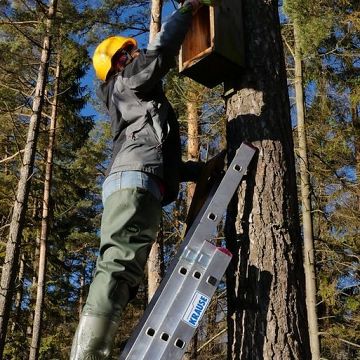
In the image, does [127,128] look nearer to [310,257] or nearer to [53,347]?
[310,257]

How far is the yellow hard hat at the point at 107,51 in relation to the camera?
310cm

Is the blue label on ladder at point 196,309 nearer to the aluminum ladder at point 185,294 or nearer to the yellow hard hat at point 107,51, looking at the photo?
the aluminum ladder at point 185,294

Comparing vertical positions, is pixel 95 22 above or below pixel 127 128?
above

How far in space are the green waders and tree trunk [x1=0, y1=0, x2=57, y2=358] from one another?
22.9 ft

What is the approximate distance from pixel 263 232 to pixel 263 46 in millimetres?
1122

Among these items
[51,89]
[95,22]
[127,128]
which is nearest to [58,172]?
[51,89]

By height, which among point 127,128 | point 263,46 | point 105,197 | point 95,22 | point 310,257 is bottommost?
point 105,197

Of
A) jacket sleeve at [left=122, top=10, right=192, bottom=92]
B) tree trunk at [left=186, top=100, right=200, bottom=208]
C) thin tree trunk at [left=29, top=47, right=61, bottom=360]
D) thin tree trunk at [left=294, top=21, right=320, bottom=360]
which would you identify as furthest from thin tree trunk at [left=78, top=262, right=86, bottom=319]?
jacket sleeve at [left=122, top=10, right=192, bottom=92]

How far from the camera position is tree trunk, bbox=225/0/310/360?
2.49 m

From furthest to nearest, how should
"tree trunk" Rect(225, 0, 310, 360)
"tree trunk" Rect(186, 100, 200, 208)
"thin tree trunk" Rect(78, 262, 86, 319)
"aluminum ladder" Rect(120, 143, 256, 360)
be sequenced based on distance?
"thin tree trunk" Rect(78, 262, 86, 319)
"tree trunk" Rect(186, 100, 200, 208)
"tree trunk" Rect(225, 0, 310, 360)
"aluminum ladder" Rect(120, 143, 256, 360)

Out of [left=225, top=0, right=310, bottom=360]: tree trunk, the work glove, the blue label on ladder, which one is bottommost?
the blue label on ladder

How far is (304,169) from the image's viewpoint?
31.7 feet

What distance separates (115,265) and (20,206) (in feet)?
24.3

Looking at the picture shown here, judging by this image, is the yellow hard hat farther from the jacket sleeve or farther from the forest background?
the forest background
